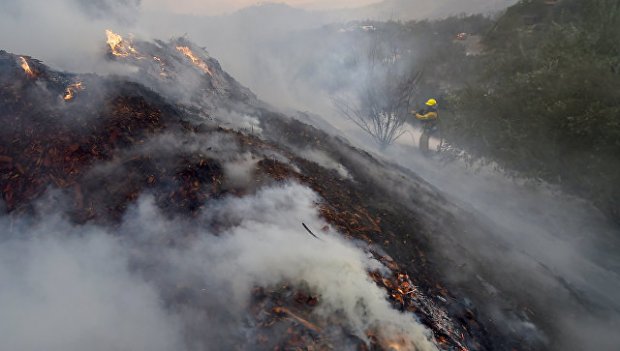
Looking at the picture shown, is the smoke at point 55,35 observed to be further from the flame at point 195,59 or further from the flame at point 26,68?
the flame at point 195,59

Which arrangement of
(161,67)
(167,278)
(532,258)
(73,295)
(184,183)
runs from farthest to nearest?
(161,67) → (532,258) → (184,183) → (167,278) → (73,295)

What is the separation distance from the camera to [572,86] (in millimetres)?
11117

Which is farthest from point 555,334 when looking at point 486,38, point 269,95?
point 486,38

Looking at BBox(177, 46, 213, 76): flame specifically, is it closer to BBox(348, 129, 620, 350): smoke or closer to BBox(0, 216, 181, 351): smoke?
BBox(348, 129, 620, 350): smoke

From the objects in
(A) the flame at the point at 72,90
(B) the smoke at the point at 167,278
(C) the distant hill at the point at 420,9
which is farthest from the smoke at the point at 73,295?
(C) the distant hill at the point at 420,9

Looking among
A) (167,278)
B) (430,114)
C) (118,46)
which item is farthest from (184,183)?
(430,114)

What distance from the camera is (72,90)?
7.93 meters

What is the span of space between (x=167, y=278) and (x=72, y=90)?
5.30 meters

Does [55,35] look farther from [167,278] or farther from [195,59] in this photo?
[167,278]

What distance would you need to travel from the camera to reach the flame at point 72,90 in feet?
25.3

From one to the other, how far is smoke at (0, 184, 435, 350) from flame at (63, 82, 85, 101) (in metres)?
3.20

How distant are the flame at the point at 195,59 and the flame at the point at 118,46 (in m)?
2.93

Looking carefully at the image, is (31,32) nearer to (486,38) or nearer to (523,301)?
(523,301)

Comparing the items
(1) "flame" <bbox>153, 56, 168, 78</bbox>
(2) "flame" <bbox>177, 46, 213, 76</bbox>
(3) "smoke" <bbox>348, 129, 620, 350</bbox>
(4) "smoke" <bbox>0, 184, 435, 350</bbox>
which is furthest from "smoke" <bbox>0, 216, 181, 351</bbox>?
(2) "flame" <bbox>177, 46, 213, 76</bbox>
